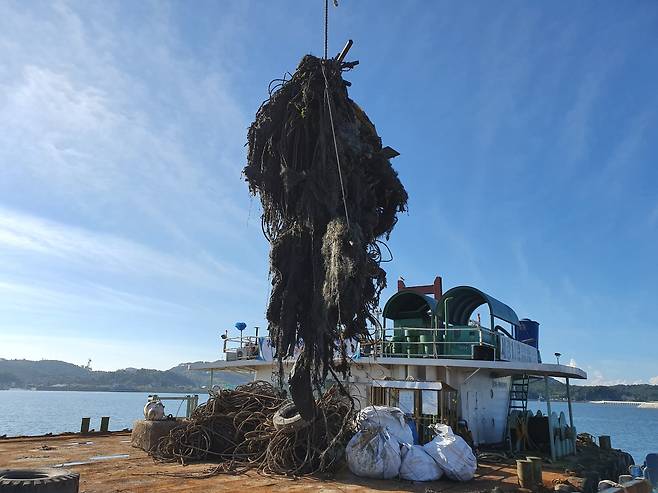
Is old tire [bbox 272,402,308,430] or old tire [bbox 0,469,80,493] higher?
old tire [bbox 272,402,308,430]

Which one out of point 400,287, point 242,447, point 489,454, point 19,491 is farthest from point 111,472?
point 400,287

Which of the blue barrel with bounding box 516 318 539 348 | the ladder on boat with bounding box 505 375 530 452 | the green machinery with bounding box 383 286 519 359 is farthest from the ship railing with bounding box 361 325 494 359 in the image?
the blue barrel with bounding box 516 318 539 348

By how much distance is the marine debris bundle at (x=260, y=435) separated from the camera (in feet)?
30.1

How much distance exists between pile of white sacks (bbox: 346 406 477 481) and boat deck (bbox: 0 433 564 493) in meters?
0.17

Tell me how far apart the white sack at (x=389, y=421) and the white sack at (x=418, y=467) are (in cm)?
55

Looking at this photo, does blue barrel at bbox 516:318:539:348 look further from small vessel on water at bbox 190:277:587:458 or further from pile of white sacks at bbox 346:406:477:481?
pile of white sacks at bbox 346:406:477:481

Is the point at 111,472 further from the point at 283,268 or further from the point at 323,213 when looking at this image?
the point at 323,213

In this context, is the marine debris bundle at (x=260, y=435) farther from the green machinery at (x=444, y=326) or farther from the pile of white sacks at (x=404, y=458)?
the green machinery at (x=444, y=326)

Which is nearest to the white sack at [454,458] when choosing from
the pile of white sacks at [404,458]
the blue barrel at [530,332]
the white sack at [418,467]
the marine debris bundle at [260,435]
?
the pile of white sacks at [404,458]

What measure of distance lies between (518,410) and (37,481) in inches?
633

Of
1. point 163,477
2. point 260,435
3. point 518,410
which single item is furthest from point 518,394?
point 163,477

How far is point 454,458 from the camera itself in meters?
8.96

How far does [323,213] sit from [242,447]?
617 centimetres

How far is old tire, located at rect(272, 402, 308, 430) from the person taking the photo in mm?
9195
